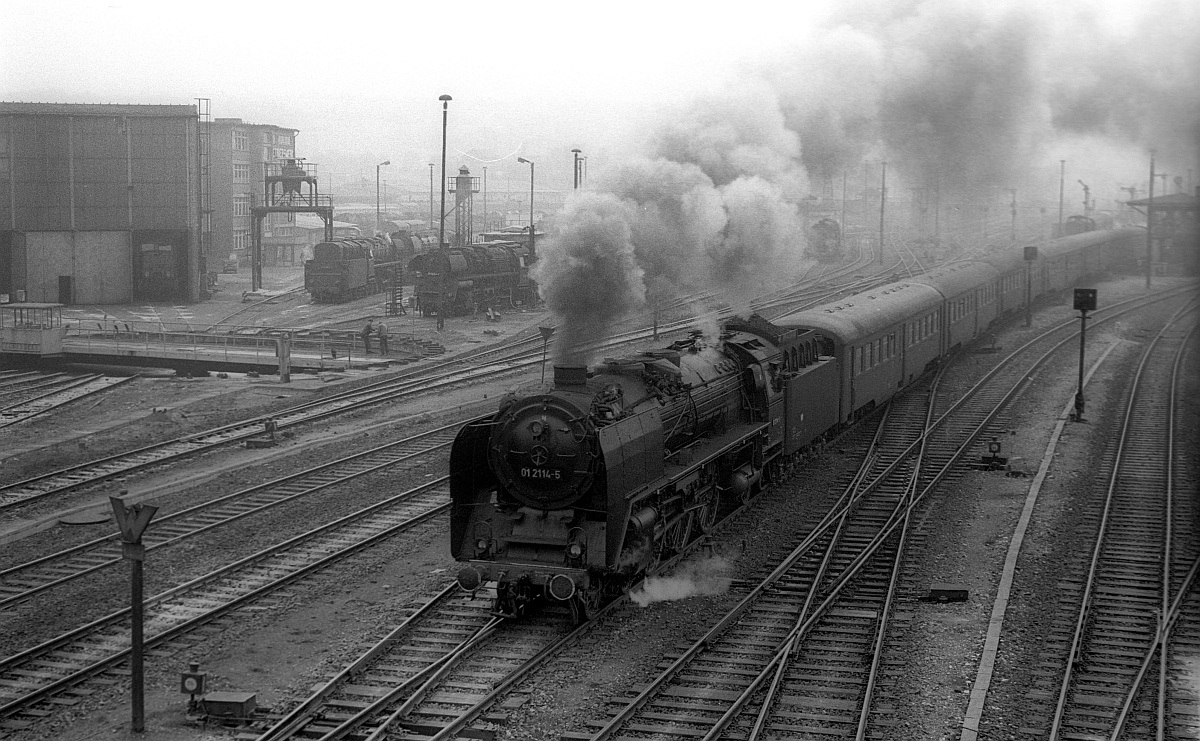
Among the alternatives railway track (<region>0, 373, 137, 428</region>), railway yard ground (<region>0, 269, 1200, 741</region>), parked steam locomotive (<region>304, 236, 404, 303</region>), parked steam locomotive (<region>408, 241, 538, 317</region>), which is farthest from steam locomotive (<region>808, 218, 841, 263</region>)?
railway track (<region>0, 373, 137, 428</region>)

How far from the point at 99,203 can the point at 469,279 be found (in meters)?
19.2

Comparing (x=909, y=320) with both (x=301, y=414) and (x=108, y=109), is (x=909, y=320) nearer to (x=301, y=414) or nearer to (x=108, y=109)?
(x=301, y=414)

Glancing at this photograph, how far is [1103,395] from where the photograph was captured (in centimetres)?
3316

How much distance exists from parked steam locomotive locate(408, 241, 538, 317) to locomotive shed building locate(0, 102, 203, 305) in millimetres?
14030

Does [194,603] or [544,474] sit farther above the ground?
[544,474]

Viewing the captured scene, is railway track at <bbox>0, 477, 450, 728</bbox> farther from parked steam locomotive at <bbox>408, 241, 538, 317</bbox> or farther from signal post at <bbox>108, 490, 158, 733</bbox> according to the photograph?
parked steam locomotive at <bbox>408, 241, 538, 317</bbox>

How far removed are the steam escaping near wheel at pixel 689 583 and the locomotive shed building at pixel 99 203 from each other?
158 feet

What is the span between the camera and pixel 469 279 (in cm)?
5434

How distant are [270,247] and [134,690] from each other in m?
82.3

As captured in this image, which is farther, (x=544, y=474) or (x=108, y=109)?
(x=108, y=109)

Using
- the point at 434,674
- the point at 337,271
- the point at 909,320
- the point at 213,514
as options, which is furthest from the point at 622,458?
the point at 337,271

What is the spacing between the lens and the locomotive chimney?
15453 millimetres

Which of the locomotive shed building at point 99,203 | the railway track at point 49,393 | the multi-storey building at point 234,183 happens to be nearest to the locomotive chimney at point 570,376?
the railway track at point 49,393

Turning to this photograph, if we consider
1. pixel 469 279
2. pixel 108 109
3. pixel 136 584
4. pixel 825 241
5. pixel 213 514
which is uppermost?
pixel 108 109
